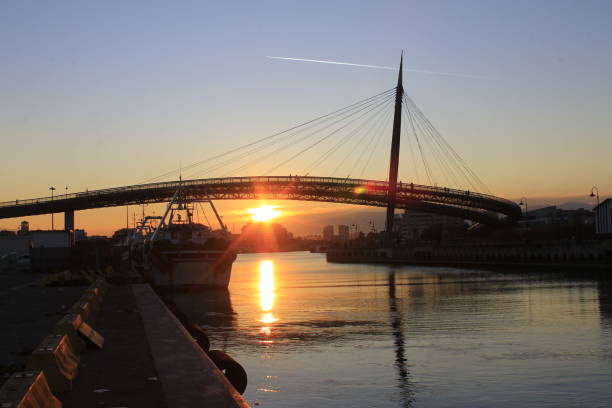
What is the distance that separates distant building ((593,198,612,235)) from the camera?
7937cm

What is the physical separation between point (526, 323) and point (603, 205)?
6033cm

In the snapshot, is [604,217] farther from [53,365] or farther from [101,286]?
[53,365]

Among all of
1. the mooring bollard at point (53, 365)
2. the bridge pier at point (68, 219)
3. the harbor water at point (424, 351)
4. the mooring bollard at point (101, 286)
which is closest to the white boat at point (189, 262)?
the harbor water at point (424, 351)

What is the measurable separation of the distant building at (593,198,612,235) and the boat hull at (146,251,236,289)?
1895 inches

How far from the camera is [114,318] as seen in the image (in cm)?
1683

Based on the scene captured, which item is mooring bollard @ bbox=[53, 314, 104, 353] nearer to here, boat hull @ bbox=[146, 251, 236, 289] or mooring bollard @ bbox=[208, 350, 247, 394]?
mooring bollard @ bbox=[208, 350, 247, 394]

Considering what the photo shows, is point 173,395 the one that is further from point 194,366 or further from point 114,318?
point 114,318

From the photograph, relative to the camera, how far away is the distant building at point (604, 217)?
260 feet

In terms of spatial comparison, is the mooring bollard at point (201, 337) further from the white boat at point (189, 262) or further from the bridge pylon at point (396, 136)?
the bridge pylon at point (396, 136)

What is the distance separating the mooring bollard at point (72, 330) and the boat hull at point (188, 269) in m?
36.8

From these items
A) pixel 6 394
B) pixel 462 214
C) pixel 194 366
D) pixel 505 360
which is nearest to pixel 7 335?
pixel 194 366

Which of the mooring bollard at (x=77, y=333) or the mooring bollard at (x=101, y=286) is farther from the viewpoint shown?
the mooring bollard at (x=101, y=286)

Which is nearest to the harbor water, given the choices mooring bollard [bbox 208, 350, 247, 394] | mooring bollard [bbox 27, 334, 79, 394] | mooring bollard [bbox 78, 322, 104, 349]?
mooring bollard [bbox 208, 350, 247, 394]

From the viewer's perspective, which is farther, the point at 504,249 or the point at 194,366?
the point at 504,249
